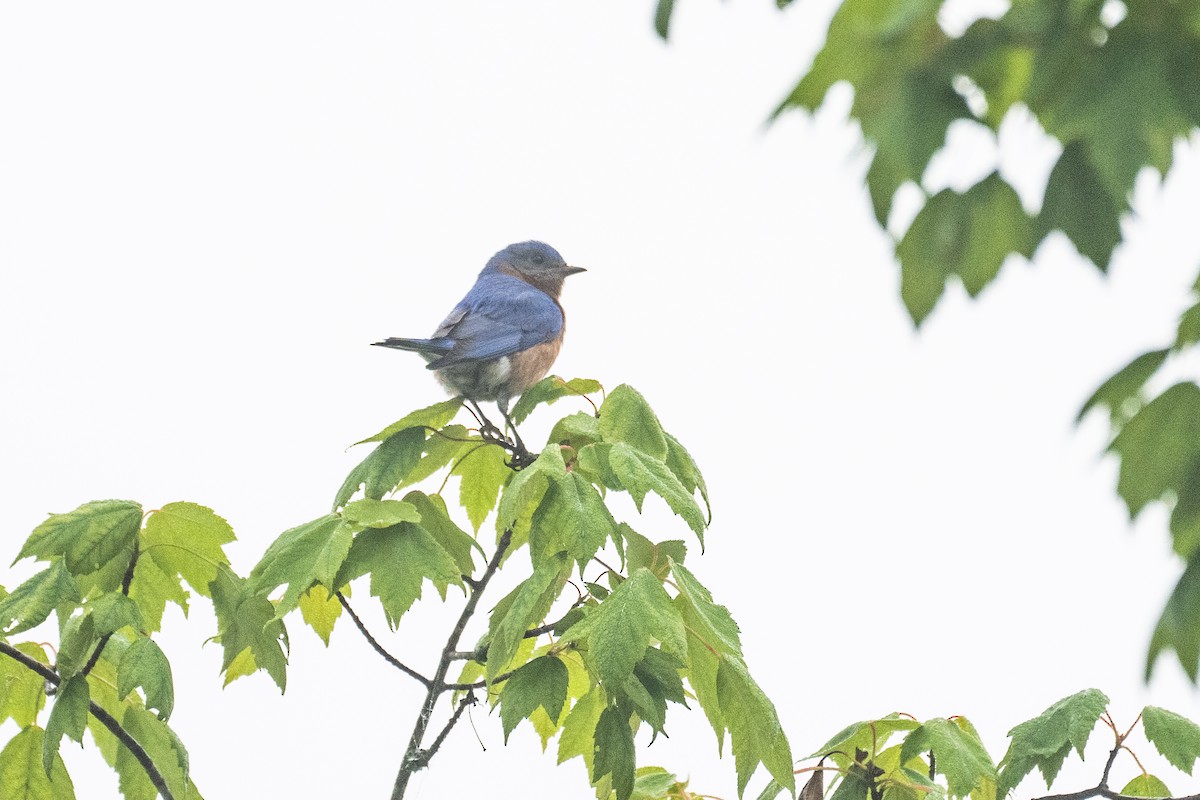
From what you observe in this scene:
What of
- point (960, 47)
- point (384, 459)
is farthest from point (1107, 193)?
point (384, 459)

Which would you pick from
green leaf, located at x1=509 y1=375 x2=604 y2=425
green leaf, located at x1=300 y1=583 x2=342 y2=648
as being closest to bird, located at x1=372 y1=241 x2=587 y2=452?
green leaf, located at x1=509 y1=375 x2=604 y2=425

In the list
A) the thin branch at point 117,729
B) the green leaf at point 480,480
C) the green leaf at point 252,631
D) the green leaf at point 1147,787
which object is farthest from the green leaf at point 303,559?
the green leaf at point 1147,787

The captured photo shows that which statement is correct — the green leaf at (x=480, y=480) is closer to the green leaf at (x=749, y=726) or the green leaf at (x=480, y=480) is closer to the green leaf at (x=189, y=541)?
the green leaf at (x=189, y=541)

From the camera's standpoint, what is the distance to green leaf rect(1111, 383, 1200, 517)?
1.85 meters

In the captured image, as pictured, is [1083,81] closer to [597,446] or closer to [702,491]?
[597,446]

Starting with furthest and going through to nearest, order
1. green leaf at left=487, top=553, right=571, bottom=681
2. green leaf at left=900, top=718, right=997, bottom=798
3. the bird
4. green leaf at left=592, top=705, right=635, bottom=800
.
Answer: the bird < green leaf at left=900, top=718, right=997, bottom=798 < green leaf at left=592, top=705, right=635, bottom=800 < green leaf at left=487, top=553, right=571, bottom=681

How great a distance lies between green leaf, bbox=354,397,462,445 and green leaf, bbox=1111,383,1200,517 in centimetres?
234

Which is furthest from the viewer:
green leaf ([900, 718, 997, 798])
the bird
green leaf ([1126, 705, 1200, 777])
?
the bird

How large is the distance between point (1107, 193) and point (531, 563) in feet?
5.74

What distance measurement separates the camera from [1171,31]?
173 cm

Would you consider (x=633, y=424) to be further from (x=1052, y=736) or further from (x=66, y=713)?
(x=66, y=713)

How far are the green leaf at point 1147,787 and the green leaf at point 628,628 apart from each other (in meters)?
1.76

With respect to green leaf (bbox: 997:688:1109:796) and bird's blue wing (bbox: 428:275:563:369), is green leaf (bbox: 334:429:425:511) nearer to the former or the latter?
bird's blue wing (bbox: 428:275:563:369)

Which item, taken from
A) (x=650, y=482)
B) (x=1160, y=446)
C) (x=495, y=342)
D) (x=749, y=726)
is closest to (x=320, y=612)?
(x=650, y=482)
